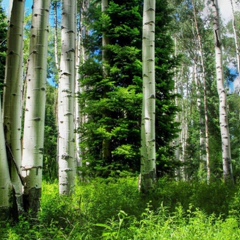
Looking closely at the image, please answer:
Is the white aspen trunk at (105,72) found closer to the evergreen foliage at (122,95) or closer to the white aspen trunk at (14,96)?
the evergreen foliage at (122,95)

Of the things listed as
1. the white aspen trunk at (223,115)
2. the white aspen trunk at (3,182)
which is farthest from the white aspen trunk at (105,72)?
the white aspen trunk at (3,182)

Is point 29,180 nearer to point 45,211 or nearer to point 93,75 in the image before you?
point 45,211

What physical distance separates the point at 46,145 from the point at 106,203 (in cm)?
1777

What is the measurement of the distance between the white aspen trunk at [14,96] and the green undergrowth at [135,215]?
0.66 metres

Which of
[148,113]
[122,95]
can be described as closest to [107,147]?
[122,95]

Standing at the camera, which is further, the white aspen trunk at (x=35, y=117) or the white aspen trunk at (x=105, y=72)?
the white aspen trunk at (x=105, y=72)

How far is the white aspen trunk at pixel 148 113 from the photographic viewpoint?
21.3ft

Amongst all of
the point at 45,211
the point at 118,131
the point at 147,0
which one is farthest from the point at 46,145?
the point at 45,211

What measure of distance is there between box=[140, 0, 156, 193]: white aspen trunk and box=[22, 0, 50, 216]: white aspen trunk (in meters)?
2.70

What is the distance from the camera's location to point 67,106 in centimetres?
569

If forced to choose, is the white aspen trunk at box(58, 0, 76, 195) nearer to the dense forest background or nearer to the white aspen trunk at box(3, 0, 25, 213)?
the dense forest background

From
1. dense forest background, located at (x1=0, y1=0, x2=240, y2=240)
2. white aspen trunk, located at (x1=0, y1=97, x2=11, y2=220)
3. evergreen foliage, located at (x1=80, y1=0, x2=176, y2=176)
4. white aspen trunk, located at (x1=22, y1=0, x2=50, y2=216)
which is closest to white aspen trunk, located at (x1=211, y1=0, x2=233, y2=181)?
dense forest background, located at (x1=0, y1=0, x2=240, y2=240)

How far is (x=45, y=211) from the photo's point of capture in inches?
177

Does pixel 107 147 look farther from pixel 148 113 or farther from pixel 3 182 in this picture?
pixel 3 182
